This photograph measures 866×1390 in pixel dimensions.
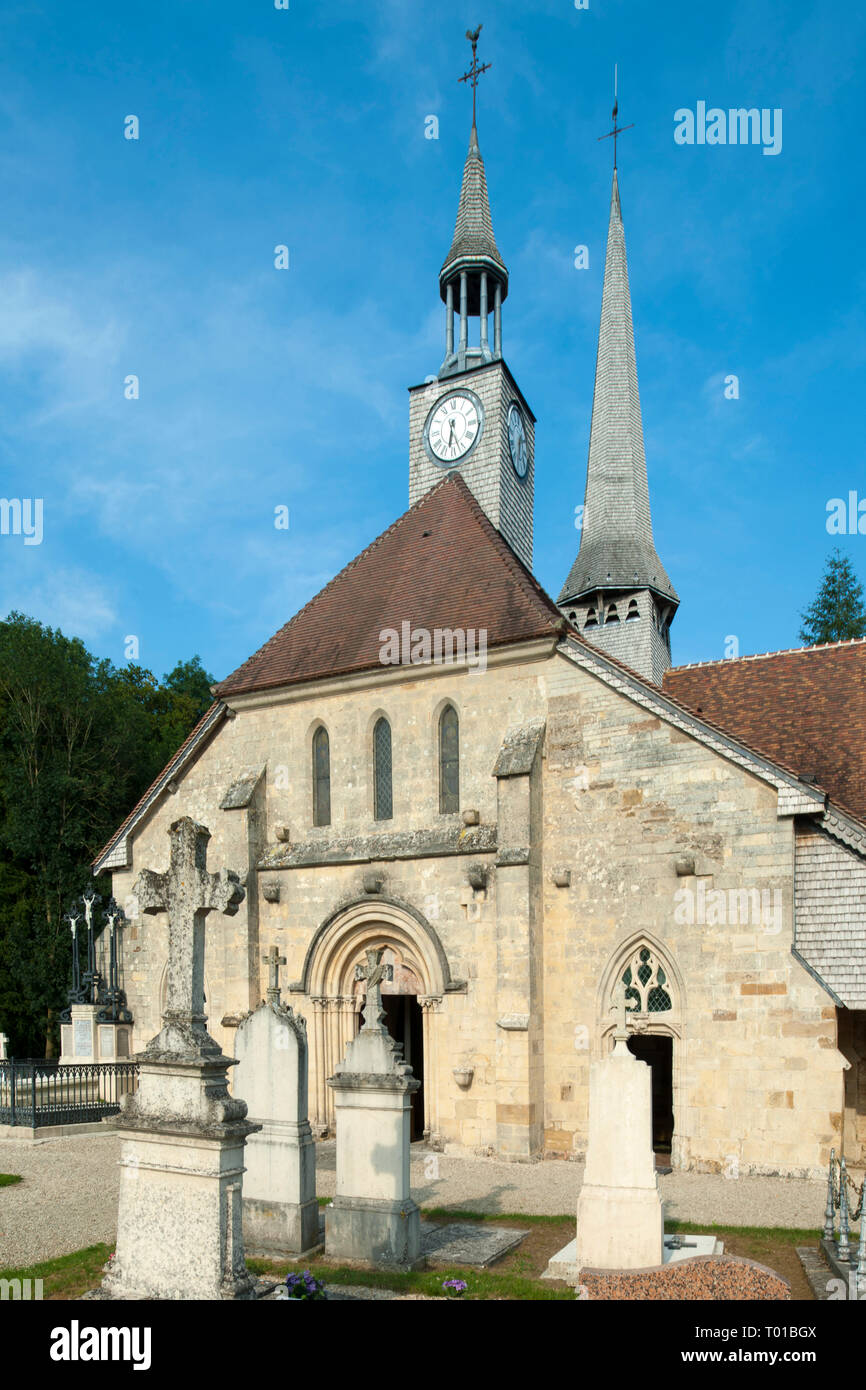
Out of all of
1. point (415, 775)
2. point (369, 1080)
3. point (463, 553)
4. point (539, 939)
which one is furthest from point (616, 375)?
point (369, 1080)

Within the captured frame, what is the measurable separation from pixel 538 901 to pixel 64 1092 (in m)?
11.6

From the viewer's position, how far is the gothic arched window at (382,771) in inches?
707

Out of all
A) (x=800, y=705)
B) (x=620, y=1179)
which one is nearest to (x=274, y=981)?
(x=620, y=1179)

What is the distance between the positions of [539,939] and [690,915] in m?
2.49

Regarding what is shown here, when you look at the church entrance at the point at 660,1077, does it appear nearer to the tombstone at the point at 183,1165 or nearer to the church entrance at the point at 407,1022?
the church entrance at the point at 407,1022

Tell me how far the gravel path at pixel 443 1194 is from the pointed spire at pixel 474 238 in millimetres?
20909

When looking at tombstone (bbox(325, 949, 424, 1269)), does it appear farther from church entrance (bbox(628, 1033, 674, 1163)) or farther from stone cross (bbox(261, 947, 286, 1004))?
church entrance (bbox(628, 1033, 674, 1163))

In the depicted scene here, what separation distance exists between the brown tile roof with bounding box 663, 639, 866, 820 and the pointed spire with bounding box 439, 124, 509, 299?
1228 centimetres

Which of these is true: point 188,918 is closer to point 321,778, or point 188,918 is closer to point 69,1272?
point 69,1272

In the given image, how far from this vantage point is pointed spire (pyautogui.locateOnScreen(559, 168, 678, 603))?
87.7 ft

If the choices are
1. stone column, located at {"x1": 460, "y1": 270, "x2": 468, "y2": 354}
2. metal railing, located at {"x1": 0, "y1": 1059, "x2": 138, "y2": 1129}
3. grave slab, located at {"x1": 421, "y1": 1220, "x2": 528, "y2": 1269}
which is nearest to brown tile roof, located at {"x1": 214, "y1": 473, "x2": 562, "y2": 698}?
stone column, located at {"x1": 460, "y1": 270, "x2": 468, "y2": 354}

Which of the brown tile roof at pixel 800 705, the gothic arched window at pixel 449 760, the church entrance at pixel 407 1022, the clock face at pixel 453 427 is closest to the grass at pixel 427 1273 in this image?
the brown tile roof at pixel 800 705

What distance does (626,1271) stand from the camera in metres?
7.62
